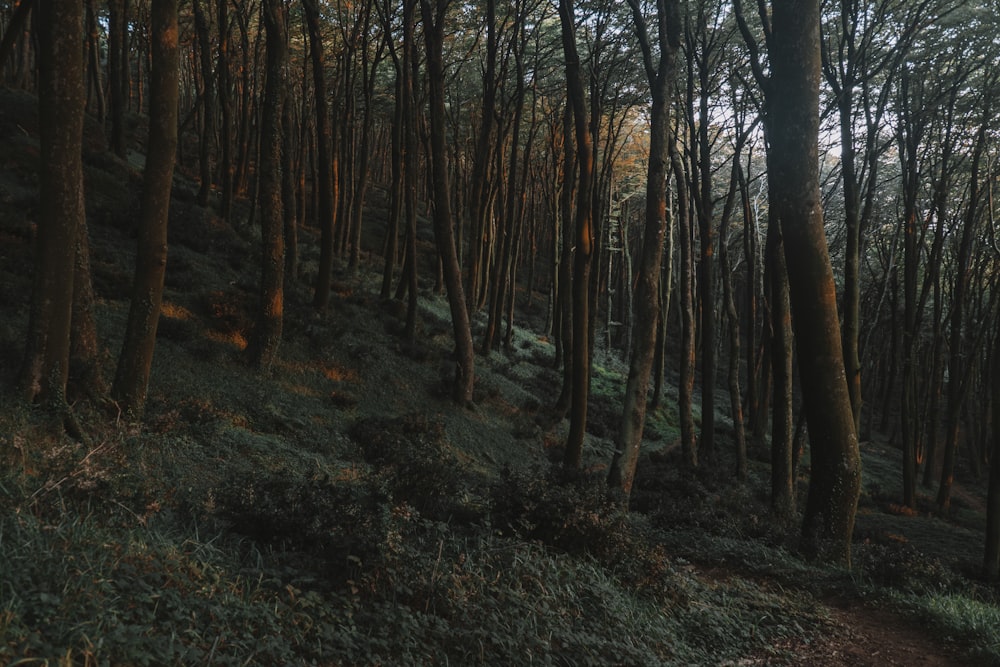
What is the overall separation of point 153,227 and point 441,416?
8113mm

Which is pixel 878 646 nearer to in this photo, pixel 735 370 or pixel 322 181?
pixel 735 370

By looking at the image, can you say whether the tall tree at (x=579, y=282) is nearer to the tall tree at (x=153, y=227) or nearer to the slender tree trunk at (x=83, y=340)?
the tall tree at (x=153, y=227)

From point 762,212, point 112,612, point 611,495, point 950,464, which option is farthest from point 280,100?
point 762,212

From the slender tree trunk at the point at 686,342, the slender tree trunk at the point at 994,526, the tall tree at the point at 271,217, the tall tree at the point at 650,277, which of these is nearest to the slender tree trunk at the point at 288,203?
the tall tree at the point at 271,217

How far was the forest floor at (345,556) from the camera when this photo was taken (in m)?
3.40

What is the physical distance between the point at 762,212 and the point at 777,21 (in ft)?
114

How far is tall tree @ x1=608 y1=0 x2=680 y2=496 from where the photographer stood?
32.2ft

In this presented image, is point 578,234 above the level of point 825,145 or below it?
below

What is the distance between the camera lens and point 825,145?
19812 mm

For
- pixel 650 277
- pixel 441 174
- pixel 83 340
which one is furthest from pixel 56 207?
pixel 441 174

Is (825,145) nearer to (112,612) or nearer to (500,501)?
(500,501)

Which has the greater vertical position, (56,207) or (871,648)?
(56,207)

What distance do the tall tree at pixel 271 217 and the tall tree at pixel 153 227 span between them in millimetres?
4233

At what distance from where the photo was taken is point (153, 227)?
311 inches
